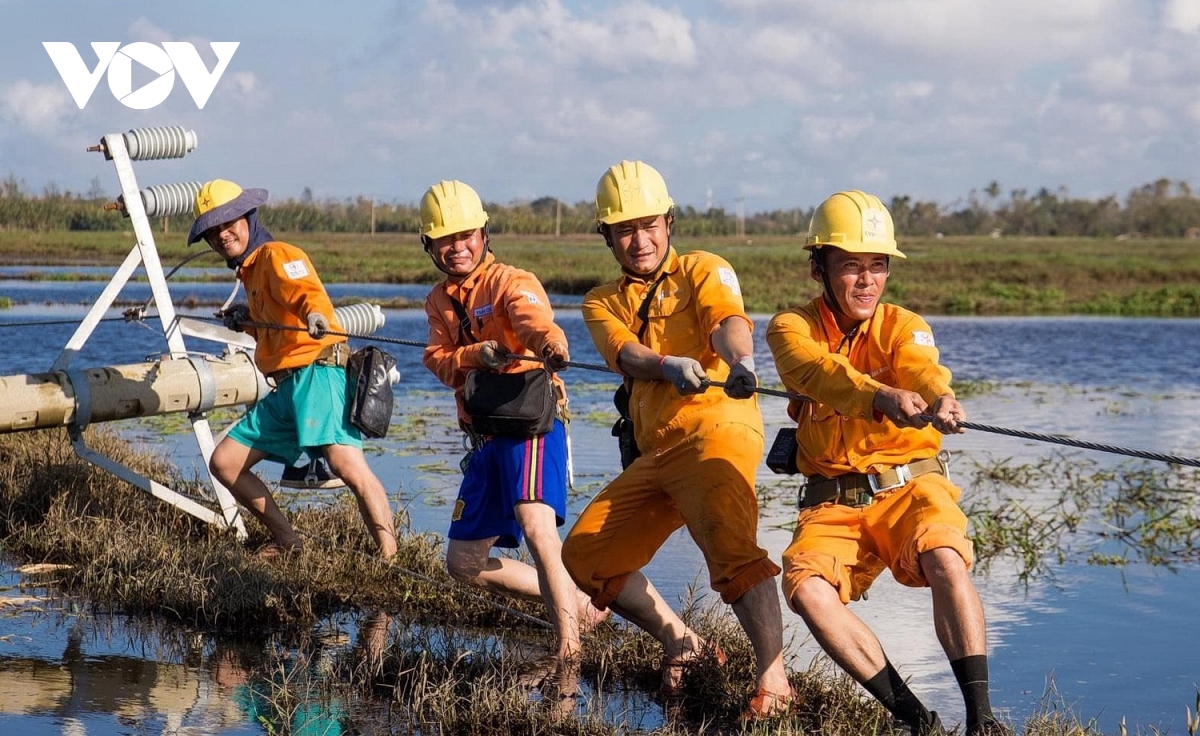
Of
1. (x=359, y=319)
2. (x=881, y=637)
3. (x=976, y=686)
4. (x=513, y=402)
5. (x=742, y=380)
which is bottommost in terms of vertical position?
(x=881, y=637)

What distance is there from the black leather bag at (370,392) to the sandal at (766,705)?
2.92 metres

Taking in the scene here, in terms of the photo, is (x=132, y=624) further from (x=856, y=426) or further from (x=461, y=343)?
(x=856, y=426)

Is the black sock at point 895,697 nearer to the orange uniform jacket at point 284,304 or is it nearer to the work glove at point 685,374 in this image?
the work glove at point 685,374

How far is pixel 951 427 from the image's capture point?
4.97 metres

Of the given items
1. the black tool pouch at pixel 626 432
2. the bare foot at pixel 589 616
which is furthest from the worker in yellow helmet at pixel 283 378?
the black tool pouch at pixel 626 432

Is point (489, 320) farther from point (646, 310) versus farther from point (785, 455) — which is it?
point (785, 455)

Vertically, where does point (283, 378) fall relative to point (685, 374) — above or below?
below

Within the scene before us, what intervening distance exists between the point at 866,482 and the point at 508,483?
5.63 feet

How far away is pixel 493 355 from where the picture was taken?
642 centimetres

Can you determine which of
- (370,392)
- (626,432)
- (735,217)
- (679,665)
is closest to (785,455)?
(626,432)

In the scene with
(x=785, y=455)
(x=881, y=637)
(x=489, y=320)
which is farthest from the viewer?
(x=881, y=637)

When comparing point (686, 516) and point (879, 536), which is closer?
point (879, 536)

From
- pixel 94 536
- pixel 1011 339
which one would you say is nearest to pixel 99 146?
pixel 94 536

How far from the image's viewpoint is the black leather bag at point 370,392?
7.79 meters
